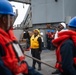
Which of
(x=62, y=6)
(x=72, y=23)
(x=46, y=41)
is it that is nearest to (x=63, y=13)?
(x=62, y=6)

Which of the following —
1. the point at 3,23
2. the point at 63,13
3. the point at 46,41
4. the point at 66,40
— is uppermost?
the point at 3,23

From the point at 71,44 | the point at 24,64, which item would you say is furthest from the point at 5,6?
the point at 71,44

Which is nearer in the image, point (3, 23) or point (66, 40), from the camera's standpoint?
point (3, 23)

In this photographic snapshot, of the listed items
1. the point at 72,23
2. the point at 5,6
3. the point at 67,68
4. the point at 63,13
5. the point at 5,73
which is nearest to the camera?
the point at 5,73

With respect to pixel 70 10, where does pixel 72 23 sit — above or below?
above

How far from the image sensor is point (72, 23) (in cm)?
443

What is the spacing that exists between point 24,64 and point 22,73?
90 millimetres

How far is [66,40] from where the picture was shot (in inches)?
168

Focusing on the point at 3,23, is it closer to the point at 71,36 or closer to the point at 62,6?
the point at 71,36

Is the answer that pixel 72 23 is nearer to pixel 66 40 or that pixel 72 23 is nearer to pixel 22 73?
pixel 66 40

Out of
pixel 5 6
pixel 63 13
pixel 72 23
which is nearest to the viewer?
pixel 5 6

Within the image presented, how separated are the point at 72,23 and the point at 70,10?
23.0 m

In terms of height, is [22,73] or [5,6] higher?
[5,6]

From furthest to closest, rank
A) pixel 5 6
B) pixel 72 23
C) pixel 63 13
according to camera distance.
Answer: pixel 63 13
pixel 72 23
pixel 5 6
